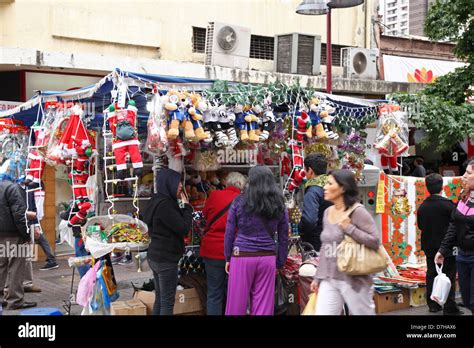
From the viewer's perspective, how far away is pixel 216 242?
6.21 metres

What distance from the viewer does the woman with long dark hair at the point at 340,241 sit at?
472 cm

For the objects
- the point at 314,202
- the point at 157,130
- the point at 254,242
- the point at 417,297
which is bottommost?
the point at 417,297

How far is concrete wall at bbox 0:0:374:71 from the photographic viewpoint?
11383mm

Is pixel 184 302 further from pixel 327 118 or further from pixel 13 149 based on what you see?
pixel 13 149

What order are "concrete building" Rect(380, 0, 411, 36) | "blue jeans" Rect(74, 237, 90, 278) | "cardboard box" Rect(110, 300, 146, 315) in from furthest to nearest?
"concrete building" Rect(380, 0, 411, 36), "blue jeans" Rect(74, 237, 90, 278), "cardboard box" Rect(110, 300, 146, 315)

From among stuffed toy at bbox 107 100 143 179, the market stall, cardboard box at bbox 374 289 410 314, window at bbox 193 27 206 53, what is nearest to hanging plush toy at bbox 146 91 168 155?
the market stall

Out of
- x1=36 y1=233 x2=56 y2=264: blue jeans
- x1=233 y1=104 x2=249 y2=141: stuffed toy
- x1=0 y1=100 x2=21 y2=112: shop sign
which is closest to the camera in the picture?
x1=233 y1=104 x2=249 y2=141: stuffed toy

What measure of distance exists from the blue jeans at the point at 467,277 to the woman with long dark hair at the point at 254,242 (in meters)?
1.69

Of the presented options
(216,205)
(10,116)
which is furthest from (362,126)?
(10,116)

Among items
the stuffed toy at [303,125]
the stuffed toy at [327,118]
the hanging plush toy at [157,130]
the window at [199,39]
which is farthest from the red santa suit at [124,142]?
the window at [199,39]

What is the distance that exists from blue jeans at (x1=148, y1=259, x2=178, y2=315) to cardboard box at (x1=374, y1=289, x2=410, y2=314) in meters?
2.71

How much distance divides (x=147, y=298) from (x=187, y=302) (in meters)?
0.44

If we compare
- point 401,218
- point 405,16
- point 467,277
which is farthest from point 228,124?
point 405,16

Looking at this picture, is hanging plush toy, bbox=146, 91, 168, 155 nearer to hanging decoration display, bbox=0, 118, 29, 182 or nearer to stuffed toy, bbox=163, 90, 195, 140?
stuffed toy, bbox=163, 90, 195, 140
